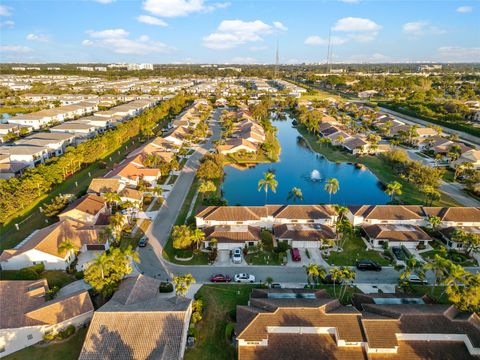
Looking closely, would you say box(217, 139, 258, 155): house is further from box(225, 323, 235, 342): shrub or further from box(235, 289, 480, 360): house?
box(235, 289, 480, 360): house

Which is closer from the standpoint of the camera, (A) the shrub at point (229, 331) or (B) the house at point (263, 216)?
(A) the shrub at point (229, 331)

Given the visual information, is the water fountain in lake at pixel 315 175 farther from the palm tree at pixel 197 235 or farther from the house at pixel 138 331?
the house at pixel 138 331

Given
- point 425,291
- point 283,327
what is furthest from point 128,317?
point 425,291

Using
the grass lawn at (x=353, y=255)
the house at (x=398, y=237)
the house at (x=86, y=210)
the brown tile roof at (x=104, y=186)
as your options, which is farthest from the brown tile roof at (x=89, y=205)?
the house at (x=398, y=237)

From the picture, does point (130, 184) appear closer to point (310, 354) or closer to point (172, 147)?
point (172, 147)

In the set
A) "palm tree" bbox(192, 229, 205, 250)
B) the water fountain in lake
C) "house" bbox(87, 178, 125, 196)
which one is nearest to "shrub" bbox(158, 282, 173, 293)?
"palm tree" bbox(192, 229, 205, 250)
